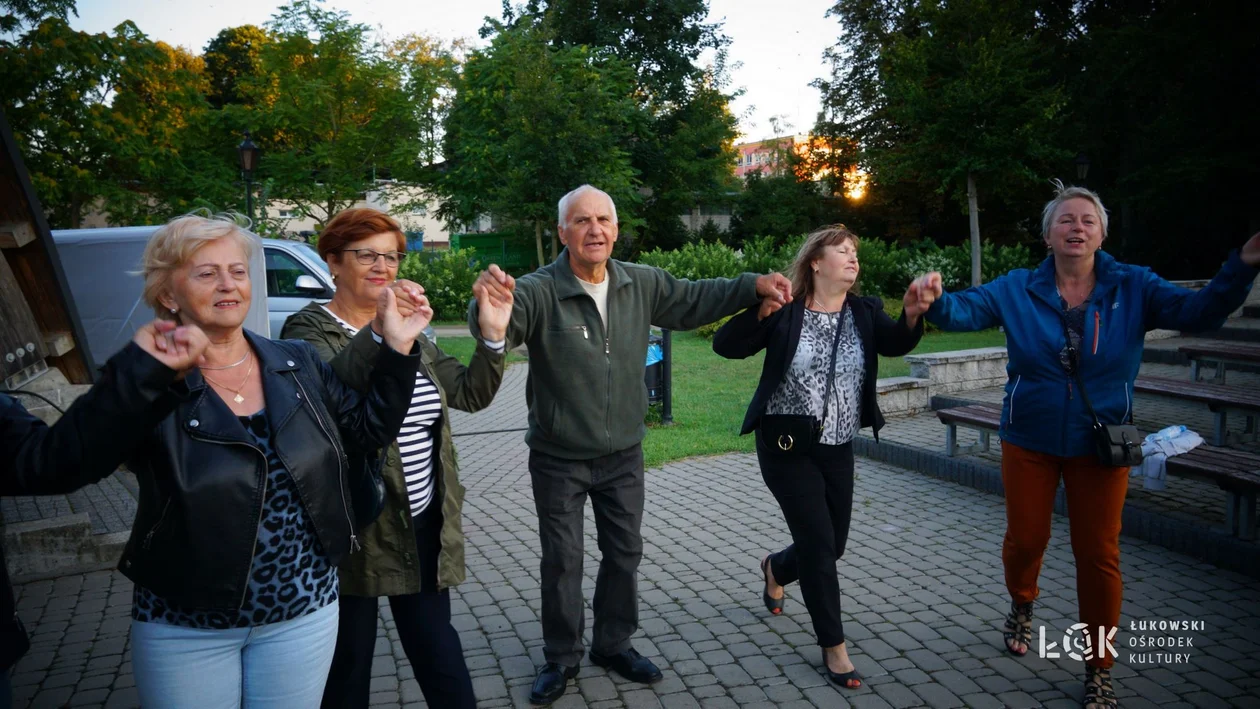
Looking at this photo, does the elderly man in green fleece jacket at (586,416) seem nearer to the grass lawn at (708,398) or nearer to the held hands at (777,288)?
the held hands at (777,288)

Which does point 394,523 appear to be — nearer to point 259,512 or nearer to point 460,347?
point 259,512

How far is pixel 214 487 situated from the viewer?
83.4 inches

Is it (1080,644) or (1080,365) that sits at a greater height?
(1080,365)

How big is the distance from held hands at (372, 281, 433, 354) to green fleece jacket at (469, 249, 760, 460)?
107 cm

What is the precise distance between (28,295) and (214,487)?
18.4 feet

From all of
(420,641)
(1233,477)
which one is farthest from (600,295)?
(1233,477)

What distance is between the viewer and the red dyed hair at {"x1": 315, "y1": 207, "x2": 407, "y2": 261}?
296 centimetres

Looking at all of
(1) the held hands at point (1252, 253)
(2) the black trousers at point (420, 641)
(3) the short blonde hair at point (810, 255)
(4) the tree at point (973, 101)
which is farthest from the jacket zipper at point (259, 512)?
(4) the tree at point (973, 101)

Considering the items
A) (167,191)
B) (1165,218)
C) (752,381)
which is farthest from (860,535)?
(1165,218)

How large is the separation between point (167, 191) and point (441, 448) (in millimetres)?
20498

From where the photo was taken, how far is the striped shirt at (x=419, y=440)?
9.73ft

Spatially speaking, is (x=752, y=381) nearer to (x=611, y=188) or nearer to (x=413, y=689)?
(x=413, y=689)

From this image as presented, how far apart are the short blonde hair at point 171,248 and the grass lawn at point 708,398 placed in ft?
21.0

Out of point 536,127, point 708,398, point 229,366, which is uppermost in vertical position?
point 536,127
